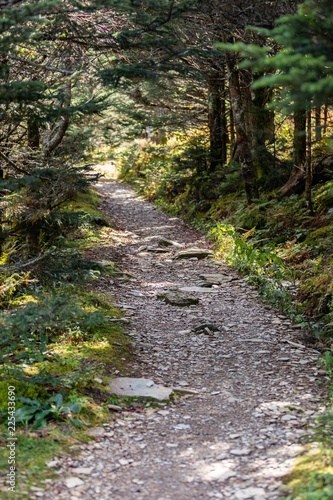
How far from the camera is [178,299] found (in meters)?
9.75

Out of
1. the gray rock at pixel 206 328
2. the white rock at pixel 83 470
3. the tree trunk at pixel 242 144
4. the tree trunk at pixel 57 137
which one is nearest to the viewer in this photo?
the white rock at pixel 83 470

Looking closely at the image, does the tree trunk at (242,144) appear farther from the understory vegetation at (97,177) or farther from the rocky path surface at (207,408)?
the rocky path surface at (207,408)

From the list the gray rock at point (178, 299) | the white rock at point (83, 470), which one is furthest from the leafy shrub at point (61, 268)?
the gray rock at point (178, 299)

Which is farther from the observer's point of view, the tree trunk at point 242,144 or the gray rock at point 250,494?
the tree trunk at point 242,144

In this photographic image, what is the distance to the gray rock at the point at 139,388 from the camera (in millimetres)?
5852

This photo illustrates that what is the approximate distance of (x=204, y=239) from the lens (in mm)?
15742

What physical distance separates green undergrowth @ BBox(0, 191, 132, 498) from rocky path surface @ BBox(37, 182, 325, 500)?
0.22 m

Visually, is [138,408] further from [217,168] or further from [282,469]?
[217,168]

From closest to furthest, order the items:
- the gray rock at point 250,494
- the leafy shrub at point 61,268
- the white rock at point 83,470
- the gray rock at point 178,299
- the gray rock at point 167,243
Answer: the gray rock at point 250,494 → the white rock at point 83,470 → the leafy shrub at point 61,268 → the gray rock at point 178,299 → the gray rock at point 167,243

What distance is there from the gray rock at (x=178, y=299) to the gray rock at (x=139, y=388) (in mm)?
3522

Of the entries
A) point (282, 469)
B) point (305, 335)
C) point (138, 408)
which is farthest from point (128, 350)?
point (282, 469)

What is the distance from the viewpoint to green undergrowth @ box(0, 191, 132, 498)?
14.9ft

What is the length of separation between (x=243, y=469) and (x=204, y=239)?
11558mm

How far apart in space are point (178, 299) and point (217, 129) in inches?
447
